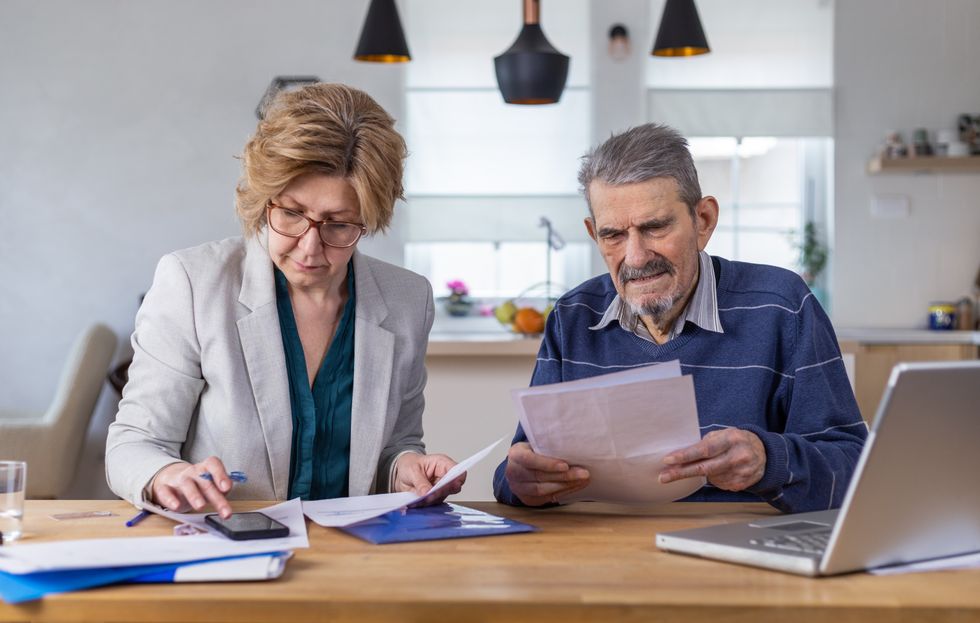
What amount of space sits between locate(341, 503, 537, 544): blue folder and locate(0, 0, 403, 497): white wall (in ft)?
13.5

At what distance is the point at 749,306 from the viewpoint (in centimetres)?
182

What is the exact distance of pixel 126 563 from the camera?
110cm

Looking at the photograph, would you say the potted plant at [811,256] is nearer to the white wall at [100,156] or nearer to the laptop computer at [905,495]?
the white wall at [100,156]

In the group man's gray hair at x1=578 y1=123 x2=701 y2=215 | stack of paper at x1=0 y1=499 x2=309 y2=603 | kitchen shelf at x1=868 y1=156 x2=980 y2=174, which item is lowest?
stack of paper at x1=0 y1=499 x2=309 y2=603

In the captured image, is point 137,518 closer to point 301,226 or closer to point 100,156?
point 301,226

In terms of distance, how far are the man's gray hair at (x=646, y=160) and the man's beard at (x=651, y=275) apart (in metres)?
0.11

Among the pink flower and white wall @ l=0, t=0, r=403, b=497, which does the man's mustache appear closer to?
the pink flower

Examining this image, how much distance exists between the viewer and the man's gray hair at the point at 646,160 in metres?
1.77

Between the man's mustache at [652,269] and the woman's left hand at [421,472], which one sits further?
the man's mustache at [652,269]

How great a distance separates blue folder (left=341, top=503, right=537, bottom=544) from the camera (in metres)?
1.33

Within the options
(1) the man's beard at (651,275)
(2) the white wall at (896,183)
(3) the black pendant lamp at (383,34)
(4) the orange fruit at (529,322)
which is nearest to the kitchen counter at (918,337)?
(2) the white wall at (896,183)

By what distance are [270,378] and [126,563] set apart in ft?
2.17

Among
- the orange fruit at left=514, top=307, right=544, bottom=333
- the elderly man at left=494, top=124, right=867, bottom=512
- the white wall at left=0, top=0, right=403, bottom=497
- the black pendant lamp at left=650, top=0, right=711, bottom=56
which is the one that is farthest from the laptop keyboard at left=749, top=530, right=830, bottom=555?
the white wall at left=0, top=0, right=403, bottom=497

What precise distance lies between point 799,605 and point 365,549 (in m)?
0.51
